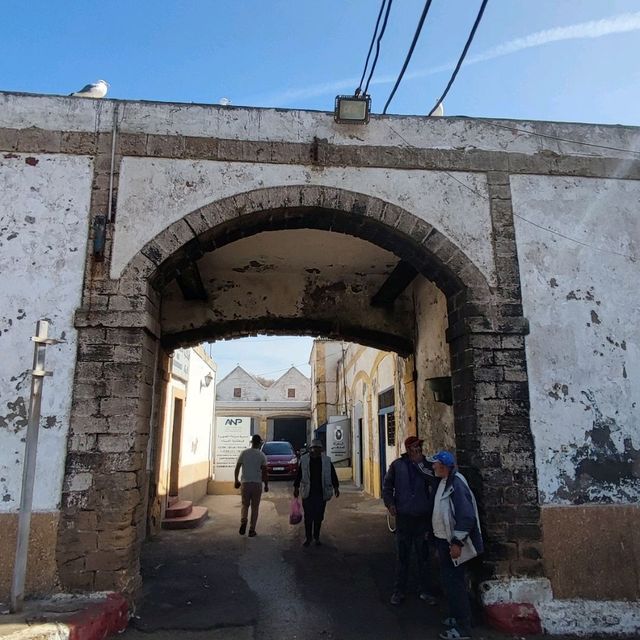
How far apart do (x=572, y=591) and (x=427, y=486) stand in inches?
57.7

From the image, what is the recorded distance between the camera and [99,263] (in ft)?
16.0

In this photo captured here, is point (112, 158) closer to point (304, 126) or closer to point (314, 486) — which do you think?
point (304, 126)

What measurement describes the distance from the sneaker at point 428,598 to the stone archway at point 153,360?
72 centimetres

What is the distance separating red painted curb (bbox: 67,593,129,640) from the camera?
148 inches

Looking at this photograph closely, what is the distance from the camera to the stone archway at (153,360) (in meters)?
4.45

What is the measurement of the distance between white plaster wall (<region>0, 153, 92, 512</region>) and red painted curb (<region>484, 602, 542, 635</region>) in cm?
367

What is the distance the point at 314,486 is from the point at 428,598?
8.90 ft

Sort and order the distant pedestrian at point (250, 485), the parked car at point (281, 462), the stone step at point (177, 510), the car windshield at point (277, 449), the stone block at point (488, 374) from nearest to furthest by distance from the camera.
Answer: the stone block at point (488, 374) < the distant pedestrian at point (250, 485) < the stone step at point (177, 510) < the parked car at point (281, 462) < the car windshield at point (277, 449)

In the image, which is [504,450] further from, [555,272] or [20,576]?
[20,576]

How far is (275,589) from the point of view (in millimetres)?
5527

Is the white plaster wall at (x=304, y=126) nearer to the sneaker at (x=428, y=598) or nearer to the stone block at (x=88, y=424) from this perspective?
the stone block at (x=88, y=424)

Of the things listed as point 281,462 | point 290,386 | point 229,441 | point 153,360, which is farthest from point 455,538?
point 290,386

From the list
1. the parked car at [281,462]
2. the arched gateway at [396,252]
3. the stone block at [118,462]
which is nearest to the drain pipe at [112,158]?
the arched gateway at [396,252]

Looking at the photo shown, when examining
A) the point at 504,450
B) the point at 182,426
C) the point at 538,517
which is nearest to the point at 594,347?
the point at 504,450
